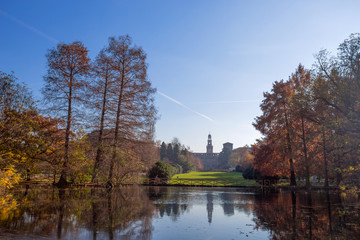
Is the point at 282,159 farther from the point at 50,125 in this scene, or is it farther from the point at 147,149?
the point at 50,125

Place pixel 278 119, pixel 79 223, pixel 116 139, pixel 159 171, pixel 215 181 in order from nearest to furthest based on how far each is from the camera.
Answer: pixel 79 223, pixel 116 139, pixel 278 119, pixel 159 171, pixel 215 181

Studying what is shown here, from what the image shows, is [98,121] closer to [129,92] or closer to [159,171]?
[129,92]

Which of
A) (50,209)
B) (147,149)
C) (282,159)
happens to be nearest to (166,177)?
(147,149)

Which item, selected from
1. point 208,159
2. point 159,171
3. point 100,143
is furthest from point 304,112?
point 208,159

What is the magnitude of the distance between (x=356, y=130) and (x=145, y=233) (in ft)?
36.8

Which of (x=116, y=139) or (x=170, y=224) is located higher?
(x=116, y=139)

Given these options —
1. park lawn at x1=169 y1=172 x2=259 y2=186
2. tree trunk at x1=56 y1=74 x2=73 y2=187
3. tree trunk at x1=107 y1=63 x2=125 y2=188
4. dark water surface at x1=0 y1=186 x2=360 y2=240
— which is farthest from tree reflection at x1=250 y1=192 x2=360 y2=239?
park lawn at x1=169 y1=172 x2=259 y2=186

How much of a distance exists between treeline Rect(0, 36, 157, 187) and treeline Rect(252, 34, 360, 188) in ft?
40.3

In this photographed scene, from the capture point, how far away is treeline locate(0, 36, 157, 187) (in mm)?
19438

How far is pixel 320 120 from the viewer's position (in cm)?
1767

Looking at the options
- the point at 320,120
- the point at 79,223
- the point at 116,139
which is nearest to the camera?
the point at 79,223

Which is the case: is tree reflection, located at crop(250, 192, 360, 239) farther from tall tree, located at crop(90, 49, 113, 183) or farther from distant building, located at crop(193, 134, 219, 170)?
distant building, located at crop(193, 134, 219, 170)

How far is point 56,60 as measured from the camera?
20266 millimetres

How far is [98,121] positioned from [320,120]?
16.7m
